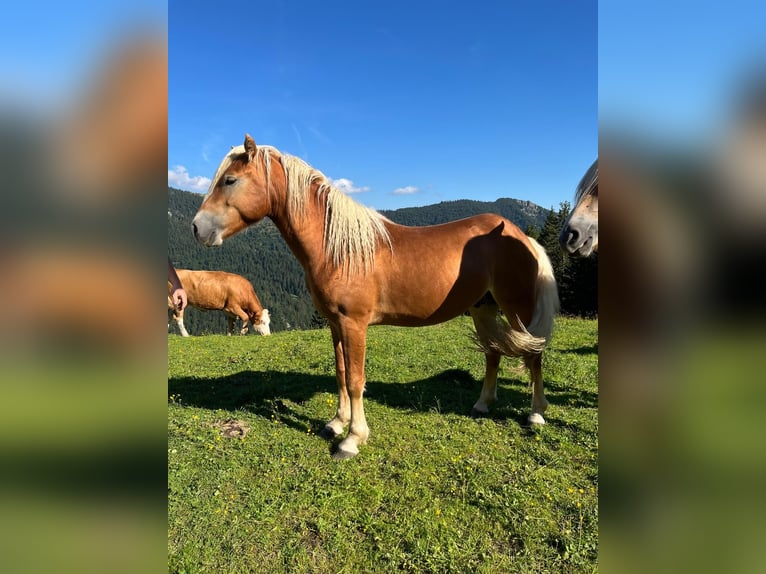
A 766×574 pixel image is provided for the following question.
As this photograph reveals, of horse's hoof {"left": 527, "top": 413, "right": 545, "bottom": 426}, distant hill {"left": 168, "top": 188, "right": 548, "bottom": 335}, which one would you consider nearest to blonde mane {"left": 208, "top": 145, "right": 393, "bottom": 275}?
horse's hoof {"left": 527, "top": 413, "right": 545, "bottom": 426}

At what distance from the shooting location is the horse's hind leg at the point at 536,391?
15.7ft

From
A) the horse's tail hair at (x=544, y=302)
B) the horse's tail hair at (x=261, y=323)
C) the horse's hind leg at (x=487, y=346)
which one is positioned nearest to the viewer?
the horse's tail hair at (x=544, y=302)

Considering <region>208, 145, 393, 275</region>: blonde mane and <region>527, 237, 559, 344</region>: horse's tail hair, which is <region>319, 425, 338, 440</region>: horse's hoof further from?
<region>527, 237, 559, 344</region>: horse's tail hair

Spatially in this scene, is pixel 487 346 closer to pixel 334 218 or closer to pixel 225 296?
pixel 334 218

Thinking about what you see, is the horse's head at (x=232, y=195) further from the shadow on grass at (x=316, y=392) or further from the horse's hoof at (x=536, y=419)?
the horse's hoof at (x=536, y=419)

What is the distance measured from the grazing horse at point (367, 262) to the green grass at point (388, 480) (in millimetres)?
456

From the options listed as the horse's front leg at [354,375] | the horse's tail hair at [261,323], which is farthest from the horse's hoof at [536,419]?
the horse's tail hair at [261,323]

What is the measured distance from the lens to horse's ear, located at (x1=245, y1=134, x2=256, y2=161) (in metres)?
3.79
